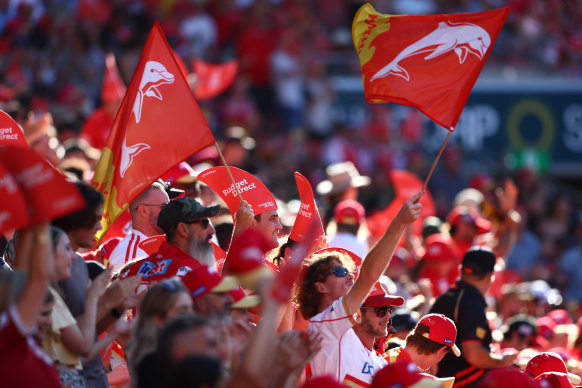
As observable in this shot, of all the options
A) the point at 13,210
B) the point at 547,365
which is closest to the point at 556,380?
the point at 547,365

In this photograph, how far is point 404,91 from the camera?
6000 millimetres

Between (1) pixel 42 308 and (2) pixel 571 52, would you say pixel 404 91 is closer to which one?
(1) pixel 42 308

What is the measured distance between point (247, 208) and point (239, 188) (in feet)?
2.76

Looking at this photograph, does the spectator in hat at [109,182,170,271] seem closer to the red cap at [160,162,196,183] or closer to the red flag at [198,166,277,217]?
the red flag at [198,166,277,217]

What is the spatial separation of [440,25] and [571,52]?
14.4 meters

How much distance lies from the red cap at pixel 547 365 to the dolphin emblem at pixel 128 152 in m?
2.78

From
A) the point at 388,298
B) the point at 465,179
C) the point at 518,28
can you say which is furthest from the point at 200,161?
the point at 518,28

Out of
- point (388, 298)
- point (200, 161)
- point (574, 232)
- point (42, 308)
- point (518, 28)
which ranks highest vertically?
point (42, 308)

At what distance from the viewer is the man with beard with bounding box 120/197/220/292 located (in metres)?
5.03

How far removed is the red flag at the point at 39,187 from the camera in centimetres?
356

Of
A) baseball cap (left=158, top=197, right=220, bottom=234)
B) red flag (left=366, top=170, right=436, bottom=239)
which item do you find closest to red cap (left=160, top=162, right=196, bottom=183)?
baseball cap (left=158, top=197, right=220, bottom=234)

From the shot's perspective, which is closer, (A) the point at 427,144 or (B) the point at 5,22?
(B) the point at 5,22

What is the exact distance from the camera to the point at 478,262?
6676 mm

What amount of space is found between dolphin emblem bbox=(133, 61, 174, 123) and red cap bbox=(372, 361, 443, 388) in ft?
8.25
